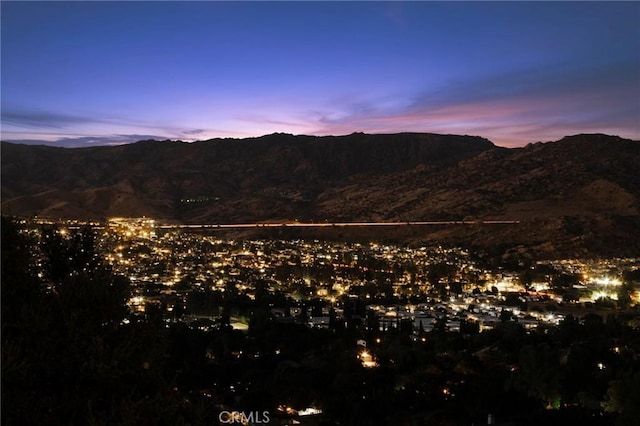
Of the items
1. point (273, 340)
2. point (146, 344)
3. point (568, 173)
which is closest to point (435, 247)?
point (568, 173)

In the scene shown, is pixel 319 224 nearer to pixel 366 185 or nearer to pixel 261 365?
Result: pixel 366 185

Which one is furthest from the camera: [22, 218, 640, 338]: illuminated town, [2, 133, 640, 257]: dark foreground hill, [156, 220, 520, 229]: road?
[156, 220, 520, 229]: road

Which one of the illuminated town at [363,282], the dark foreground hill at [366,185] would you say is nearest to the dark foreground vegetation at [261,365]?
the illuminated town at [363,282]

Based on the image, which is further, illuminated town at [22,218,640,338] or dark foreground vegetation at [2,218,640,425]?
illuminated town at [22,218,640,338]

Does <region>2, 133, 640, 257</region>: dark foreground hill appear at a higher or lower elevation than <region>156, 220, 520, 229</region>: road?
higher

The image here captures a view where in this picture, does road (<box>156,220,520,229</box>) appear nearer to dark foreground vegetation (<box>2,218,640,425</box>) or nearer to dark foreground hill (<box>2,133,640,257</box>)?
dark foreground hill (<box>2,133,640,257</box>)

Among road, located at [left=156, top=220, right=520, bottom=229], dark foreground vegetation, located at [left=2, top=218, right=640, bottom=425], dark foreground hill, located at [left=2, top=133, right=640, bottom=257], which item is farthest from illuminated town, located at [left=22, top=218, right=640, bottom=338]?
road, located at [left=156, top=220, right=520, bottom=229]

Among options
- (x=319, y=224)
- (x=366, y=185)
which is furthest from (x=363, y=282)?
(x=366, y=185)
